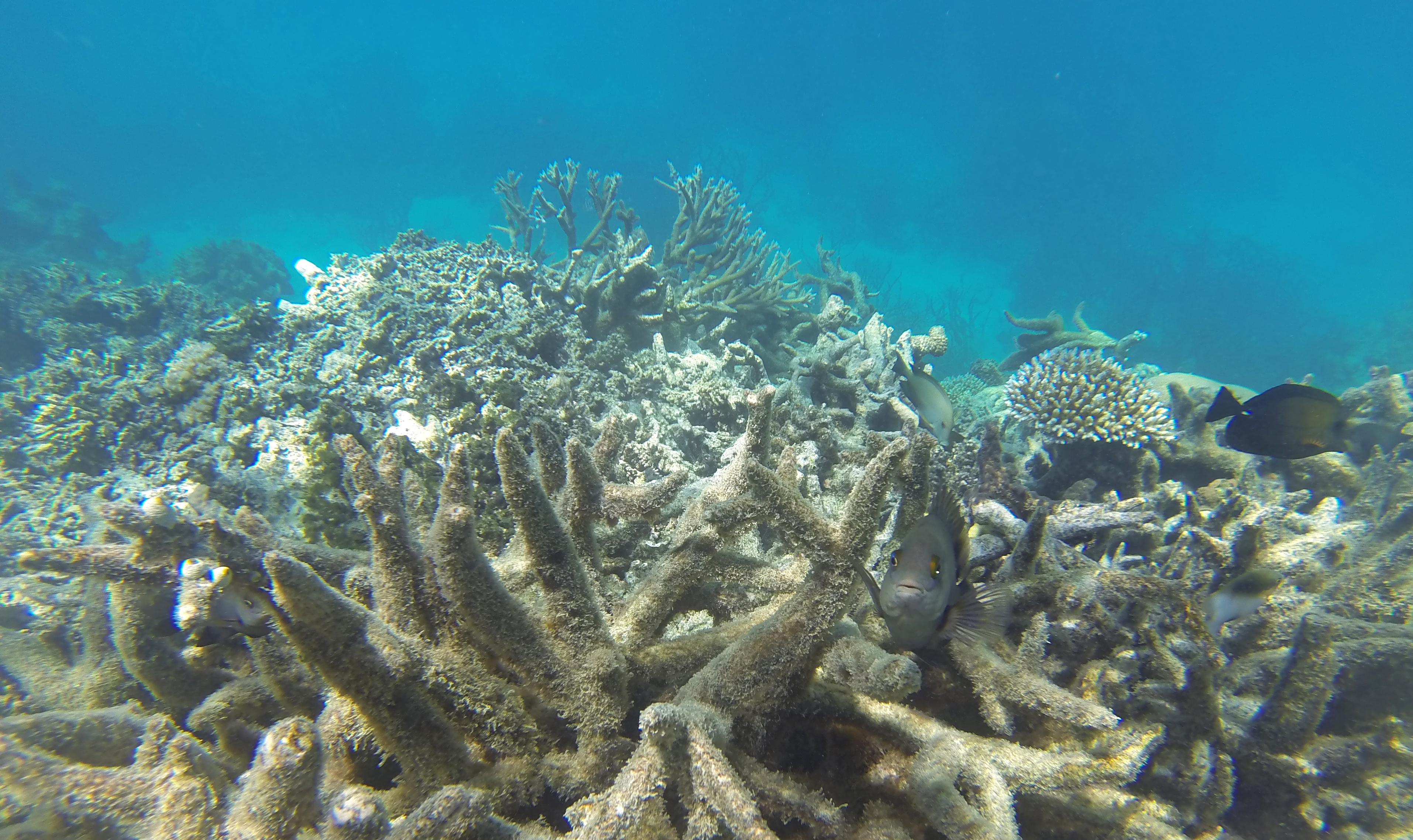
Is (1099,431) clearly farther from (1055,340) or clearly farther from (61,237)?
(61,237)

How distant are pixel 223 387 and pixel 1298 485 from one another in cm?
1091

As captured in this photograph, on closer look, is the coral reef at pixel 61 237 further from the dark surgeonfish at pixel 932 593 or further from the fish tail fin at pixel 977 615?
the fish tail fin at pixel 977 615

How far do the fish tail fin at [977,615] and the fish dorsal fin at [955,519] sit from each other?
11cm

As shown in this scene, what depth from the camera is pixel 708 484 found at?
111 inches

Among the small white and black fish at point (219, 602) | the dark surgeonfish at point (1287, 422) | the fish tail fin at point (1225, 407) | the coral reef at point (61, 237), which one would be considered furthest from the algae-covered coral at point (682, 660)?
the coral reef at point (61, 237)

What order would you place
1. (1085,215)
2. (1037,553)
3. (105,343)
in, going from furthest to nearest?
1. (1085,215)
2. (105,343)
3. (1037,553)

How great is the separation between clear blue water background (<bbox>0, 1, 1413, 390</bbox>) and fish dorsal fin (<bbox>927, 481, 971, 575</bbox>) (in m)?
19.9

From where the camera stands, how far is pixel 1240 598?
2.47 m

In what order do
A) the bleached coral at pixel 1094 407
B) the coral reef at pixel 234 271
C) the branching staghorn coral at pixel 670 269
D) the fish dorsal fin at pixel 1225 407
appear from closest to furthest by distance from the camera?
the fish dorsal fin at pixel 1225 407
the bleached coral at pixel 1094 407
the branching staghorn coral at pixel 670 269
the coral reef at pixel 234 271

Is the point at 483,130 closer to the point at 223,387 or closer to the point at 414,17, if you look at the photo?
the point at 223,387

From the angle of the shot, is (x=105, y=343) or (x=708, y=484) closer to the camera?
(x=708, y=484)

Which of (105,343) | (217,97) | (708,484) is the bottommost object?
(708,484)

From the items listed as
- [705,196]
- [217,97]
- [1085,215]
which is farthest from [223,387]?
[217,97]

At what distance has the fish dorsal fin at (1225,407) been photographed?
11.8ft
